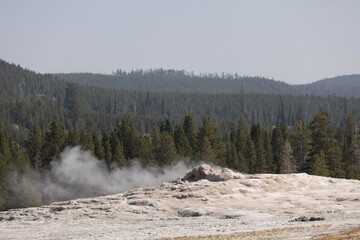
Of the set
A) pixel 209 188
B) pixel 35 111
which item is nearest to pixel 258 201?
pixel 209 188

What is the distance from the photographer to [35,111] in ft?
623

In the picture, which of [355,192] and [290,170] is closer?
[355,192]

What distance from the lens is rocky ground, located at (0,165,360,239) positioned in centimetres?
3334

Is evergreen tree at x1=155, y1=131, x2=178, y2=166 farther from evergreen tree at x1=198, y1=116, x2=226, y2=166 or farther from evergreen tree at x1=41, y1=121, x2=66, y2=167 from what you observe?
evergreen tree at x1=41, y1=121, x2=66, y2=167

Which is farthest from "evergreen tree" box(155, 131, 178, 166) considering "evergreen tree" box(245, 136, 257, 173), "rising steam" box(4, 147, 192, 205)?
"evergreen tree" box(245, 136, 257, 173)

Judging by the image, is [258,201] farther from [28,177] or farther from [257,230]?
[28,177]

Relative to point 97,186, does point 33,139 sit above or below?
above

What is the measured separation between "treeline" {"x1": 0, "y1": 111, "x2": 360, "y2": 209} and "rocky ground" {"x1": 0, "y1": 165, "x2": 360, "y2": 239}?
28.4 meters

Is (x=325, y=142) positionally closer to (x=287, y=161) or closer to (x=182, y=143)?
(x=287, y=161)

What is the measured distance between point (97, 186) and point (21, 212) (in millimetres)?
34735

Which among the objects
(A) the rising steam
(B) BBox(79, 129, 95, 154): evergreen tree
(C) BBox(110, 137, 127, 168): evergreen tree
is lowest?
(A) the rising steam

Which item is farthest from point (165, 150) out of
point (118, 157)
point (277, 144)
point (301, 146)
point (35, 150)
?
point (277, 144)

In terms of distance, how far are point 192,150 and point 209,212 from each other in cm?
4876

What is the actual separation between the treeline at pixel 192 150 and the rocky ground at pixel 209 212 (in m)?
28.4
